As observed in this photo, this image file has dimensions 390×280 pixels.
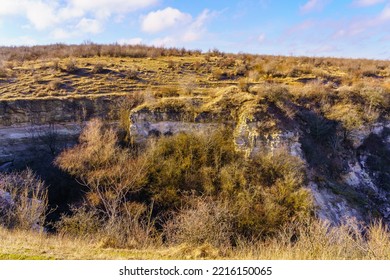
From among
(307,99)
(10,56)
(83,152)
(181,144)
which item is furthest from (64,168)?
(10,56)

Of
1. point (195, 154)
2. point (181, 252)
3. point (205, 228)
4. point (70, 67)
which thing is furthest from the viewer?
point (70, 67)

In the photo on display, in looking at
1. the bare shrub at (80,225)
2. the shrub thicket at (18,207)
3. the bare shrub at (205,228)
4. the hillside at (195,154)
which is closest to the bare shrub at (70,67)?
the hillside at (195,154)

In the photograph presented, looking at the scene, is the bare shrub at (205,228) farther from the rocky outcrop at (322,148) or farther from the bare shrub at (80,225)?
the rocky outcrop at (322,148)

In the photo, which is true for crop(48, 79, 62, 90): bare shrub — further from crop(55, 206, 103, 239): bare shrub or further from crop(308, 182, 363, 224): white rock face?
crop(308, 182, 363, 224): white rock face

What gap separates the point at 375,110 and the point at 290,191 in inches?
414

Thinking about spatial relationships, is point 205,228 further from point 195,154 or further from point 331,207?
point 331,207

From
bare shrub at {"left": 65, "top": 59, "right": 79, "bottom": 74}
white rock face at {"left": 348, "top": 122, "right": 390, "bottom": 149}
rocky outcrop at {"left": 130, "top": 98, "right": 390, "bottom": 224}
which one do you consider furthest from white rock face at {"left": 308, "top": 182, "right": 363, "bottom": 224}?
bare shrub at {"left": 65, "top": 59, "right": 79, "bottom": 74}

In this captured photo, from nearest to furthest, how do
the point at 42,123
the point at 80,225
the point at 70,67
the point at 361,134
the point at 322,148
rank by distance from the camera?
the point at 80,225, the point at 322,148, the point at 361,134, the point at 42,123, the point at 70,67

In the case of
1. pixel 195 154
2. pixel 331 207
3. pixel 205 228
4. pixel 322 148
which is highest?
pixel 322 148

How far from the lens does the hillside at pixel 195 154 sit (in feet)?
47.0

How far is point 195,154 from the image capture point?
17953 mm

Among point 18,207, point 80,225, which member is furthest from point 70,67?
point 80,225

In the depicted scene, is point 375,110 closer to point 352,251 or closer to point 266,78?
point 266,78

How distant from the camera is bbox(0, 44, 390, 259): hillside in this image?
1431 centimetres
